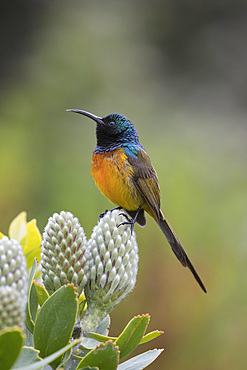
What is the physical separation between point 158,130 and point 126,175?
2784 mm

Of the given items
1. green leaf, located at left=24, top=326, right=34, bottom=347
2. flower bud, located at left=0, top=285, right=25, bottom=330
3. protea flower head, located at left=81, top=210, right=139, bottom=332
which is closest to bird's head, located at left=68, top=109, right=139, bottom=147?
protea flower head, located at left=81, top=210, right=139, bottom=332

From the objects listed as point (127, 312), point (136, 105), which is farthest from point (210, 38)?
point (127, 312)

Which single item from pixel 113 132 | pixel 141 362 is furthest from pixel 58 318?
pixel 113 132

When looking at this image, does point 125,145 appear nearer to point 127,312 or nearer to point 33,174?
point 127,312

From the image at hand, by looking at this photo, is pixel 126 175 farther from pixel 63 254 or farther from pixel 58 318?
pixel 58 318

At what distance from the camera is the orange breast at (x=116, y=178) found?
1525 millimetres

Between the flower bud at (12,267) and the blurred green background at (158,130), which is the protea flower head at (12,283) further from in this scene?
the blurred green background at (158,130)

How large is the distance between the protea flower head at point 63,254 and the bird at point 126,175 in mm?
752

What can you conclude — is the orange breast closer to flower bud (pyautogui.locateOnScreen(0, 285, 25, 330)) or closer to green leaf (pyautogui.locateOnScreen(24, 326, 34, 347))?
green leaf (pyautogui.locateOnScreen(24, 326, 34, 347))

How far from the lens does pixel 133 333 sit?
67 centimetres

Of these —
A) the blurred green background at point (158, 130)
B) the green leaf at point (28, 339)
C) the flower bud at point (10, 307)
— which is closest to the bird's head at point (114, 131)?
the green leaf at point (28, 339)

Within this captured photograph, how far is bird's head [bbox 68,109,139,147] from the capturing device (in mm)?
1647

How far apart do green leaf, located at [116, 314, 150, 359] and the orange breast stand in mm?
862

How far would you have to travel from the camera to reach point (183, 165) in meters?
3.86
